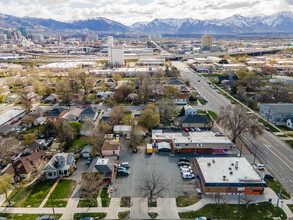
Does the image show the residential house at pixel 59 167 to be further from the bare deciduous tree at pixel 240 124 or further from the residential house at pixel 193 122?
the bare deciduous tree at pixel 240 124

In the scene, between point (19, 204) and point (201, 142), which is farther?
point (201, 142)

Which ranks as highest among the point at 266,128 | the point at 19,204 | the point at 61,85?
the point at 61,85

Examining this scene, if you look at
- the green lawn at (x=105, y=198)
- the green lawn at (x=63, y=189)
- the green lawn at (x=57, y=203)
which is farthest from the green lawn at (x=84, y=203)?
the green lawn at (x=63, y=189)

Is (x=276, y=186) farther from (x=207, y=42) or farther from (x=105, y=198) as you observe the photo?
(x=207, y=42)

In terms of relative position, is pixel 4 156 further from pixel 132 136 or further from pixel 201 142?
pixel 201 142

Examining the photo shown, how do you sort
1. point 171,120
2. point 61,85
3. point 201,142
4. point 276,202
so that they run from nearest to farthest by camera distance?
point 276,202 < point 201,142 < point 171,120 < point 61,85

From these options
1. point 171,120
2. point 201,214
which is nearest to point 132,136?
point 171,120
